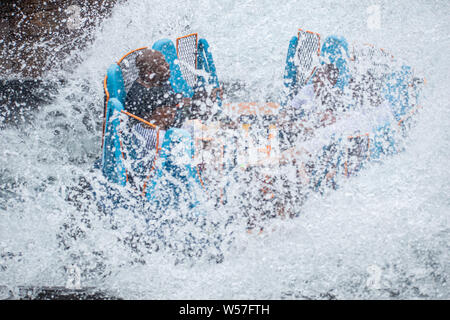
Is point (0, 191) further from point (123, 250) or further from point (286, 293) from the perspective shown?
point (286, 293)

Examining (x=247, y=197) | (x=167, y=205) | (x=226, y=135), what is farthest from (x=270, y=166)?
(x=167, y=205)

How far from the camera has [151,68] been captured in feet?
5.56

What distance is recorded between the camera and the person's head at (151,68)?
1.69 m

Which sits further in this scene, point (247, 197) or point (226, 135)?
point (226, 135)

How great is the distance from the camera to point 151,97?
1684 millimetres

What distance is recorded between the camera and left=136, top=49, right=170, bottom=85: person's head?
169cm

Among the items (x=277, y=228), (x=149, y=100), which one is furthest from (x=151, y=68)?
(x=277, y=228)

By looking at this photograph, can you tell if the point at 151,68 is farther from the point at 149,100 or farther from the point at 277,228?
the point at 277,228

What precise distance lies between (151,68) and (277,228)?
1.07 metres

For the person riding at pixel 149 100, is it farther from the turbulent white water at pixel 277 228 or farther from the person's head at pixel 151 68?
the turbulent white water at pixel 277 228

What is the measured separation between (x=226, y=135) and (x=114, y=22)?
7.53ft

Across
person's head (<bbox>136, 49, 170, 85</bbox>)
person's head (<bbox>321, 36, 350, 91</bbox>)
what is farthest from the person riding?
person's head (<bbox>321, 36, 350, 91</bbox>)

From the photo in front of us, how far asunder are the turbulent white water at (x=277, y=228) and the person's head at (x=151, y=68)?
Result: 761 millimetres

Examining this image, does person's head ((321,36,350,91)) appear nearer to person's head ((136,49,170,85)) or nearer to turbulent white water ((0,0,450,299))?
turbulent white water ((0,0,450,299))
